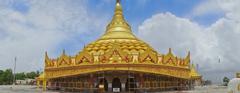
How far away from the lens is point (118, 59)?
3256 cm

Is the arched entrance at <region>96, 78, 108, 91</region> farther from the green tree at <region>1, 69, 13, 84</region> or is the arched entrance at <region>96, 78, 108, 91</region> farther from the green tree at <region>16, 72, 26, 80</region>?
the green tree at <region>16, 72, 26, 80</region>

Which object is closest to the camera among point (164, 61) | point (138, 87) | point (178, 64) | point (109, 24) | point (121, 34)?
point (138, 87)

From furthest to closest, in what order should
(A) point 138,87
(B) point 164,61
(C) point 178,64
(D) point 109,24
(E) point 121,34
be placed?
(D) point 109,24, (E) point 121,34, (C) point 178,64, (B) point 164,61, (A) point 138,87

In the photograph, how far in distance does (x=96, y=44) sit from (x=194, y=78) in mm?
14240

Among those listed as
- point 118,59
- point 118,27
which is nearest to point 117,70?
point 118,59

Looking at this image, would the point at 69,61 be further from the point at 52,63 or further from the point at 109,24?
the point at 109,24

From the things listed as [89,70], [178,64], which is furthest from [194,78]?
[89,70]

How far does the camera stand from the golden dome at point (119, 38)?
37.6m

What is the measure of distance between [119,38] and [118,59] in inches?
271

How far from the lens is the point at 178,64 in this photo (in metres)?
37.3

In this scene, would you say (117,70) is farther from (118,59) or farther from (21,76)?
(21,76)

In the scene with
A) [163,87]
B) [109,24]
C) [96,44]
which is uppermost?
[109,24]

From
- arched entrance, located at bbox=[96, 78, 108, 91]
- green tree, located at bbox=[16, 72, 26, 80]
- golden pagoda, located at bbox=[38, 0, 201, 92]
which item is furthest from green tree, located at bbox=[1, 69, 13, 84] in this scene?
arched entrance, located at bbox=[96, 78, 108, 91]

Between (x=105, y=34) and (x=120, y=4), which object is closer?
(x=105, y=34)
